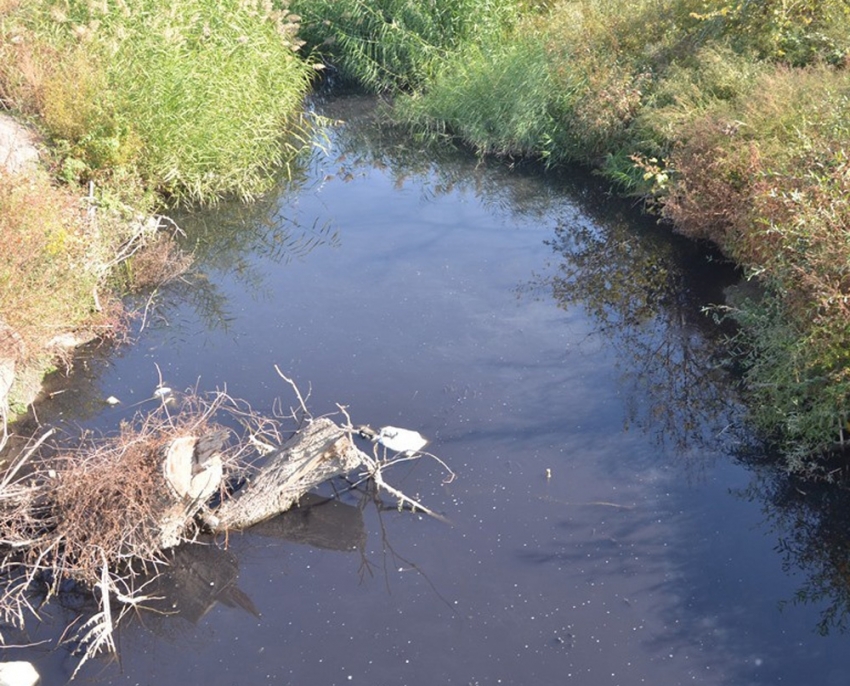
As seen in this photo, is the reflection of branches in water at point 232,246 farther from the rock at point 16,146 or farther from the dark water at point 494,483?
the rock at point 16,146

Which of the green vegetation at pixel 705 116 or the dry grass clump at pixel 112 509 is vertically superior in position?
the green vegetation at pixel 705 116

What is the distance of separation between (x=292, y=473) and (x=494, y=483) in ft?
5.20

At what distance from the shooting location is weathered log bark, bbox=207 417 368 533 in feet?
21.8

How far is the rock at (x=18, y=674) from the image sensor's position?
18.7ft

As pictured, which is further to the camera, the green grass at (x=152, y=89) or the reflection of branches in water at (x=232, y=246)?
the green grass at (x=152, y=89)

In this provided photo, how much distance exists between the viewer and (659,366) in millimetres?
8930

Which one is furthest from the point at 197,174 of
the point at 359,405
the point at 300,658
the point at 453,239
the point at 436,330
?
the point at 300,658

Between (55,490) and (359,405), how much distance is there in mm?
2580

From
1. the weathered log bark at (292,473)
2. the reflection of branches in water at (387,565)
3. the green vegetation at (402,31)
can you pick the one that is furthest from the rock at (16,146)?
the reflection of branches in water at (387,565)

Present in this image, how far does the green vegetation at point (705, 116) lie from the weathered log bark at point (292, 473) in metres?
3.48

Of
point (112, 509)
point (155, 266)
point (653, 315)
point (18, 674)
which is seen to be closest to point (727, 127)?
point (653, 315)

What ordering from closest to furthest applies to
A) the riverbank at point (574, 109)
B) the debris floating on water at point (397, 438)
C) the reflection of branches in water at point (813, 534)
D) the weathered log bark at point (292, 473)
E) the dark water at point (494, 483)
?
the dark water at point (494, 483)
the reflection of branches in water at point (813, 534)
the weathered log bark at point (292, 473)
the debris floating on water at point (397, 438)
the riverbank at point (574, 109)

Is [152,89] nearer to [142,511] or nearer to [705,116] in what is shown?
[705,116]

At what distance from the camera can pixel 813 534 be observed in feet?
22.9
